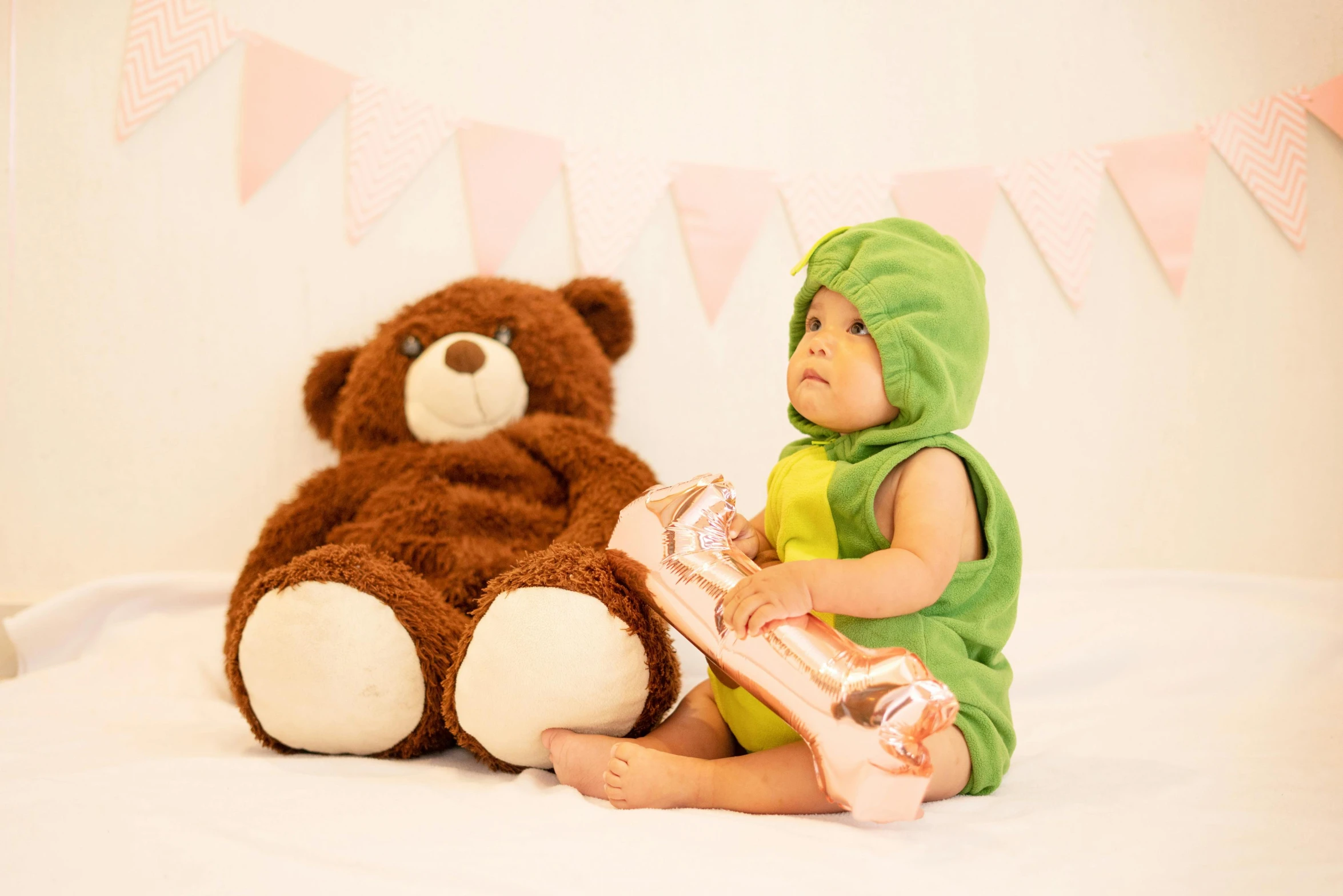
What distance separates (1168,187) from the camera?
1.59m

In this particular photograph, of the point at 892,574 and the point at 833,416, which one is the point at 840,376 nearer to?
the point at 833,416

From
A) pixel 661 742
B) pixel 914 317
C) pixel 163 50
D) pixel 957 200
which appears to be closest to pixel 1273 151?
pixel 957 200

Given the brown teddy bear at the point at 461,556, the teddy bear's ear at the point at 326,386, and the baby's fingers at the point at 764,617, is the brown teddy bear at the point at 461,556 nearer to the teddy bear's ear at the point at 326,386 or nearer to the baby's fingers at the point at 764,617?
the teddy bear's ear at the point at 326,386

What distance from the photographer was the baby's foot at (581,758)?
872mm

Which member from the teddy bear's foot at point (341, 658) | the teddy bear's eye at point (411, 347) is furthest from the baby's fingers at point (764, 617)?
the teddy bear's eye at point (411, 347)

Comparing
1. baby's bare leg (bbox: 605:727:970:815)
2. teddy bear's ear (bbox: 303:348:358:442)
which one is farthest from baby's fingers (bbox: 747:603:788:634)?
teddy bear's ear (bbox: 303:348:358:442)

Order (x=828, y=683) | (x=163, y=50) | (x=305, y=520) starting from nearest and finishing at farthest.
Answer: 1. (x=828, y=683)
2. (x=305, y=520)
3. (x=163, y=50)

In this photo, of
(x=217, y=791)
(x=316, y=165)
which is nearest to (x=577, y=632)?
(x=217, y=791)

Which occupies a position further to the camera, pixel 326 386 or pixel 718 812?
pixel 326 386

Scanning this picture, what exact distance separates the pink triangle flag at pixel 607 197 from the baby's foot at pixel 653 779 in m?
0.94

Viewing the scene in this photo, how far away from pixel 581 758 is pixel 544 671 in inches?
3.3

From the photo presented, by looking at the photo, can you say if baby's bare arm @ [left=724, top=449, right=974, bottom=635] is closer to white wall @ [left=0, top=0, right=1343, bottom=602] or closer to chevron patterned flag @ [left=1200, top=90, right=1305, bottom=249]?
white wall @ [left=0, top=0, right=1343, bottom=602]

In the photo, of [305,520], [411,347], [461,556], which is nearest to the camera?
[461,556]

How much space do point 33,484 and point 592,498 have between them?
0.97 metres
